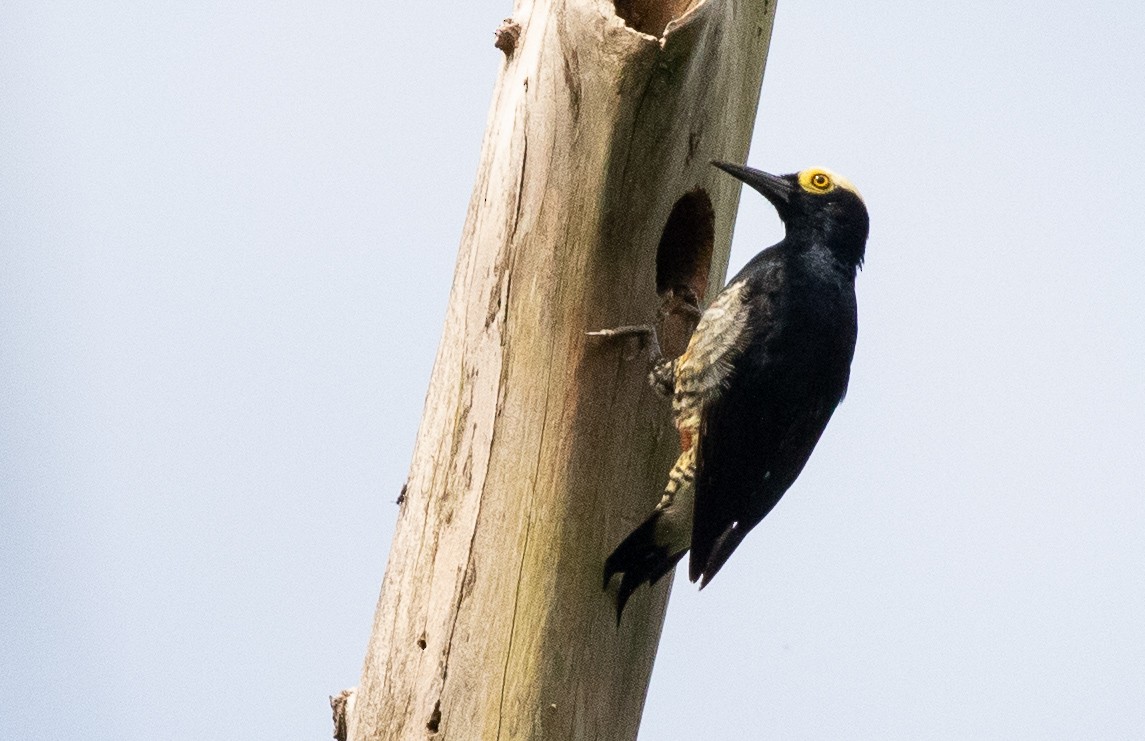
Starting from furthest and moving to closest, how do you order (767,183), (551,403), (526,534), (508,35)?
(767,183)
(508,35)
(551,403)
(526,534)

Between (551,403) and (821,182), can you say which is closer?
(551,403)

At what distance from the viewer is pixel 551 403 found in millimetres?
3496

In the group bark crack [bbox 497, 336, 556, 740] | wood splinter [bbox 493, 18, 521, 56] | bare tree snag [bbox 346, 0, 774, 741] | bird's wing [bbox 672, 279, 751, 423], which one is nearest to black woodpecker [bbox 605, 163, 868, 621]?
bird's wing [bbox 672, 279, 751, 423]

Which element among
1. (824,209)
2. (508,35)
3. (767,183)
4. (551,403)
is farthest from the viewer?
(824,209)

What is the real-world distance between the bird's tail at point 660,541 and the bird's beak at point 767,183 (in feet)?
3.23

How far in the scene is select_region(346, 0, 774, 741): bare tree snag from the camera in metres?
3.31

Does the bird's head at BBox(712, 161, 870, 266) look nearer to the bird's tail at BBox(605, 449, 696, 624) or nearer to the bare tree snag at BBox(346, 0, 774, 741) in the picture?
the bare tree snag at BBox(346, 0, 774, 741)

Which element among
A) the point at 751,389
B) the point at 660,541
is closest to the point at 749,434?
the point at 751,389

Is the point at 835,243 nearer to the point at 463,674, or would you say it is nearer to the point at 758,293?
the point at 758,293

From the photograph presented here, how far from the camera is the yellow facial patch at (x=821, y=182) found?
478 cm

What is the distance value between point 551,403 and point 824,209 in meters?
1.78

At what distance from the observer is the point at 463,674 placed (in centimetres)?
326

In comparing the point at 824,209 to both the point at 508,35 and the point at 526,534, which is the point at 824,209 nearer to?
the point at 508,35

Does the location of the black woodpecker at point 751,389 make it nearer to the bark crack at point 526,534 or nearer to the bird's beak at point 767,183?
the bird's beak at point 767,183
